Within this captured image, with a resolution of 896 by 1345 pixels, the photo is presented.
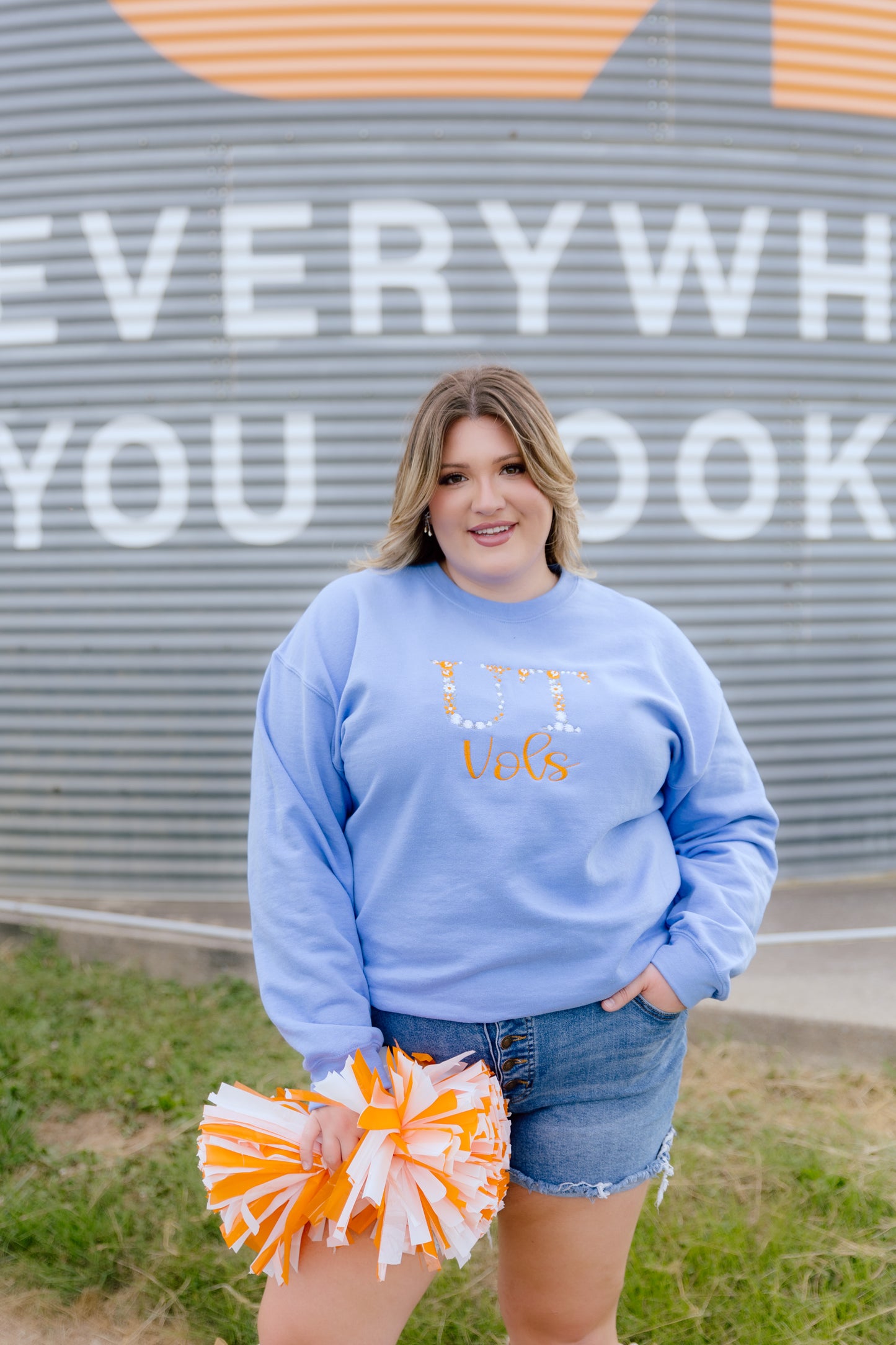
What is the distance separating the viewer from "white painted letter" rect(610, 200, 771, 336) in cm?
496

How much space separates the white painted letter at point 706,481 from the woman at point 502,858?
3.35m

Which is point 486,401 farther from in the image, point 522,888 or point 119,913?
point 119,913

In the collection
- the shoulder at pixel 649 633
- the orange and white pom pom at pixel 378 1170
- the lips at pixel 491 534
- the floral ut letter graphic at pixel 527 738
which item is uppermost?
the lips at pixel 491 534

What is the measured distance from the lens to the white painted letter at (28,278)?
5.10 m

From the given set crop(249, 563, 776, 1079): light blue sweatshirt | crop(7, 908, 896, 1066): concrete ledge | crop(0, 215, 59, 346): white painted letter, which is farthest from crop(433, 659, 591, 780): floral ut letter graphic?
crop(0, 215, 59, 346): white painted letter

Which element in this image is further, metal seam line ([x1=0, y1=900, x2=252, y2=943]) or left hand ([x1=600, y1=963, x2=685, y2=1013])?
metal seam line ([x1=0, y1=900, x2=252, y2=943])

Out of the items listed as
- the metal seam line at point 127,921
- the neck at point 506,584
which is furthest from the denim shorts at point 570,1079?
the metal seam line at point 127,921

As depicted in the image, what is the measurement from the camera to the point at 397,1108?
5.10 feet

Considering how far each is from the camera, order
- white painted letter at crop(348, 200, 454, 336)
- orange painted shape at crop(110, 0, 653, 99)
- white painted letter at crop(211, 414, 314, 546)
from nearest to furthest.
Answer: orange painted shape at crop(110, 0, 653, 99) → white painted letter at crop(348, 200, 454, 336) → white painted letter at crop(211, 414, 314, 546)

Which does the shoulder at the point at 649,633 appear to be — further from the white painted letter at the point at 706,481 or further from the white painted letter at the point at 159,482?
the white painted letter at the point at 159,482

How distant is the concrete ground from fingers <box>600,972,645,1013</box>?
7.24ft

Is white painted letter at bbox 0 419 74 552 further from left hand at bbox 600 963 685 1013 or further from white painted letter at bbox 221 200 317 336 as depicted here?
left hand at bbox 600 963 685 1013

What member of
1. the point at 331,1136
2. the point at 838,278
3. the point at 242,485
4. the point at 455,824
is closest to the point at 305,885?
the point at 455,824

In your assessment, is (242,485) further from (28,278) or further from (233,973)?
(233,973)
